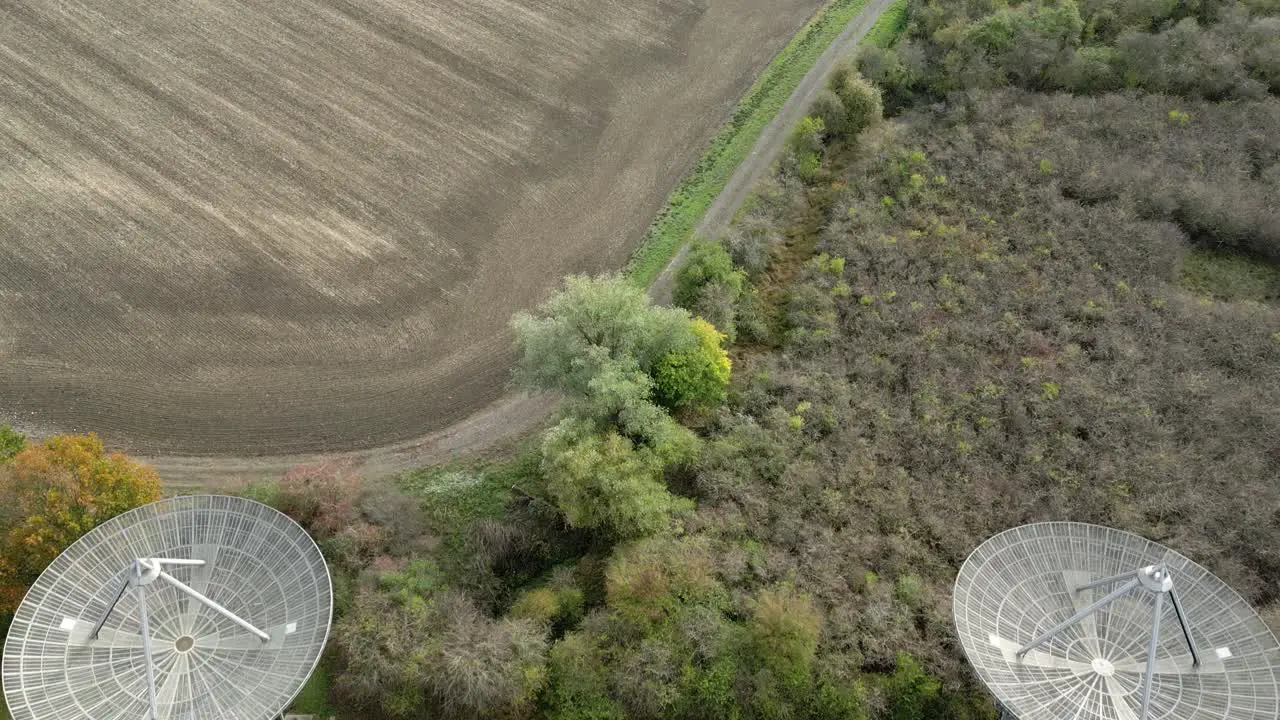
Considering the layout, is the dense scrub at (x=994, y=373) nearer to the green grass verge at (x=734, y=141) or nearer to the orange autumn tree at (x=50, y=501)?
the green grass verge at (x=734, y=141)

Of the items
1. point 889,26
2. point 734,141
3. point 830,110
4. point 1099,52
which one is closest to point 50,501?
point 734,141

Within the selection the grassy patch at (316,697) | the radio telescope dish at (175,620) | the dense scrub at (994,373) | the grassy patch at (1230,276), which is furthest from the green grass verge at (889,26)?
the grassy patch at (316,697)

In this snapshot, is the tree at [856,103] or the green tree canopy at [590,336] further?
the tree at [856,103]

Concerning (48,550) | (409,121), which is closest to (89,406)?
(48,550)

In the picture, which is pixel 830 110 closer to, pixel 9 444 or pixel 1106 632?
pixel 1106 632

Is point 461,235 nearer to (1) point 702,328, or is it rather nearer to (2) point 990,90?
(1) point 702,328
